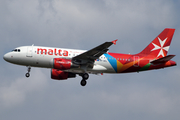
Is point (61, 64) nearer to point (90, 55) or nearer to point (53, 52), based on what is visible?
point (53, 52)

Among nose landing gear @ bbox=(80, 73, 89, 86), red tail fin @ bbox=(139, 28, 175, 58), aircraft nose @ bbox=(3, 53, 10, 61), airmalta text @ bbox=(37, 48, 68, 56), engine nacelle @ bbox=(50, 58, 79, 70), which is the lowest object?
nose landing gear @ bbox=(80, 73, 89, 86)

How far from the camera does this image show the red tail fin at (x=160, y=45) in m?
47.3

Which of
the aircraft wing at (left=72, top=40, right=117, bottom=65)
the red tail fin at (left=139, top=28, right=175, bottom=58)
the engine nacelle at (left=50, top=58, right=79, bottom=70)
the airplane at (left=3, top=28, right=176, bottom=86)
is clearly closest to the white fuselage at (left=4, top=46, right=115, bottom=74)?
the airplane at (left=3, top=28, right=176, bottom=86)

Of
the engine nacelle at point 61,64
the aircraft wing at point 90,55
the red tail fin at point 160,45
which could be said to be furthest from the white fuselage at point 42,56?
the red tail fin at point 160,45

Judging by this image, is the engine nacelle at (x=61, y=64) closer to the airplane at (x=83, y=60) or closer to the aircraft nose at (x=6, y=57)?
the airplane at (x=83, y=60)

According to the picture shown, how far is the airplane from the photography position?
140 feet

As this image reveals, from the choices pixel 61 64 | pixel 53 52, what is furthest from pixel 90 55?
pixel 53 52

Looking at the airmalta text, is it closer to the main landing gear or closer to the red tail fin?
the main landing gear

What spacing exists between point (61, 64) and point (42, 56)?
275 cm

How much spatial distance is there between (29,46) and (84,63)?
302 inches

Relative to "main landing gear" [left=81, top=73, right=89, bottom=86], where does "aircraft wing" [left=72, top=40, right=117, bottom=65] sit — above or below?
above

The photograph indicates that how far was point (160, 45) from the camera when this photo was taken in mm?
48375

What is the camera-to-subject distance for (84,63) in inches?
1705

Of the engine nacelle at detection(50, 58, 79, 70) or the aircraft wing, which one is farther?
the engine nacelle at detection(50, 58, 79, 70)
